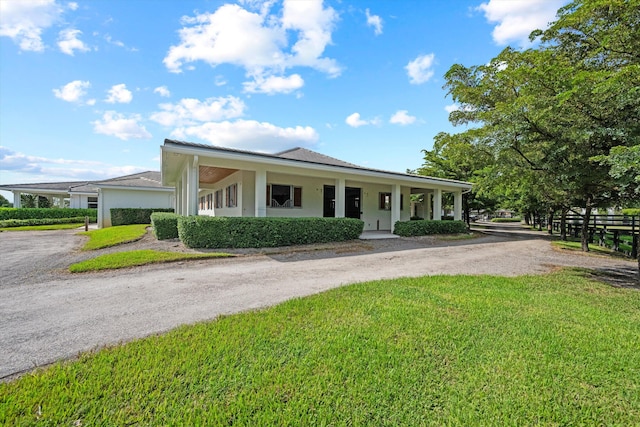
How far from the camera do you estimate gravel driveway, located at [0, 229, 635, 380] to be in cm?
337

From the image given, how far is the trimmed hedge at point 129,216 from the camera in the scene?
20.5 meters

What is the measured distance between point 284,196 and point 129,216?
13675mm

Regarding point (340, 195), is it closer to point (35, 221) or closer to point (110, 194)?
point (110, 194)

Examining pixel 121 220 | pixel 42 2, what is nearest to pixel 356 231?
pixel 42 2

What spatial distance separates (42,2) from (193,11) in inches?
138

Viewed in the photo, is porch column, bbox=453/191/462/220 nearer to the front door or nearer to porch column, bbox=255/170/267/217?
the front door

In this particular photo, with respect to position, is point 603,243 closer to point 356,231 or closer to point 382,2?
point 356,231

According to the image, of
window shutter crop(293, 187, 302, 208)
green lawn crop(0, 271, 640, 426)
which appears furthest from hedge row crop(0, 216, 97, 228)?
green lawn crop(0, 271, 640, 426)

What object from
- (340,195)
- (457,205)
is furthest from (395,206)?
(457,205)

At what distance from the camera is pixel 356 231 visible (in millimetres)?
12352

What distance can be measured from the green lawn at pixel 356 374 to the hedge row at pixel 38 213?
29.6m

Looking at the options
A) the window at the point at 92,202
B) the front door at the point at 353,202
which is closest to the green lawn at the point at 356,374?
the front door at the point at 353,202

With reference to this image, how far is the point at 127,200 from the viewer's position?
71.6ft

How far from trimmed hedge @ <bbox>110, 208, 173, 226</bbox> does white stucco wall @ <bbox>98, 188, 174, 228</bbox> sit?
849 millimetres
